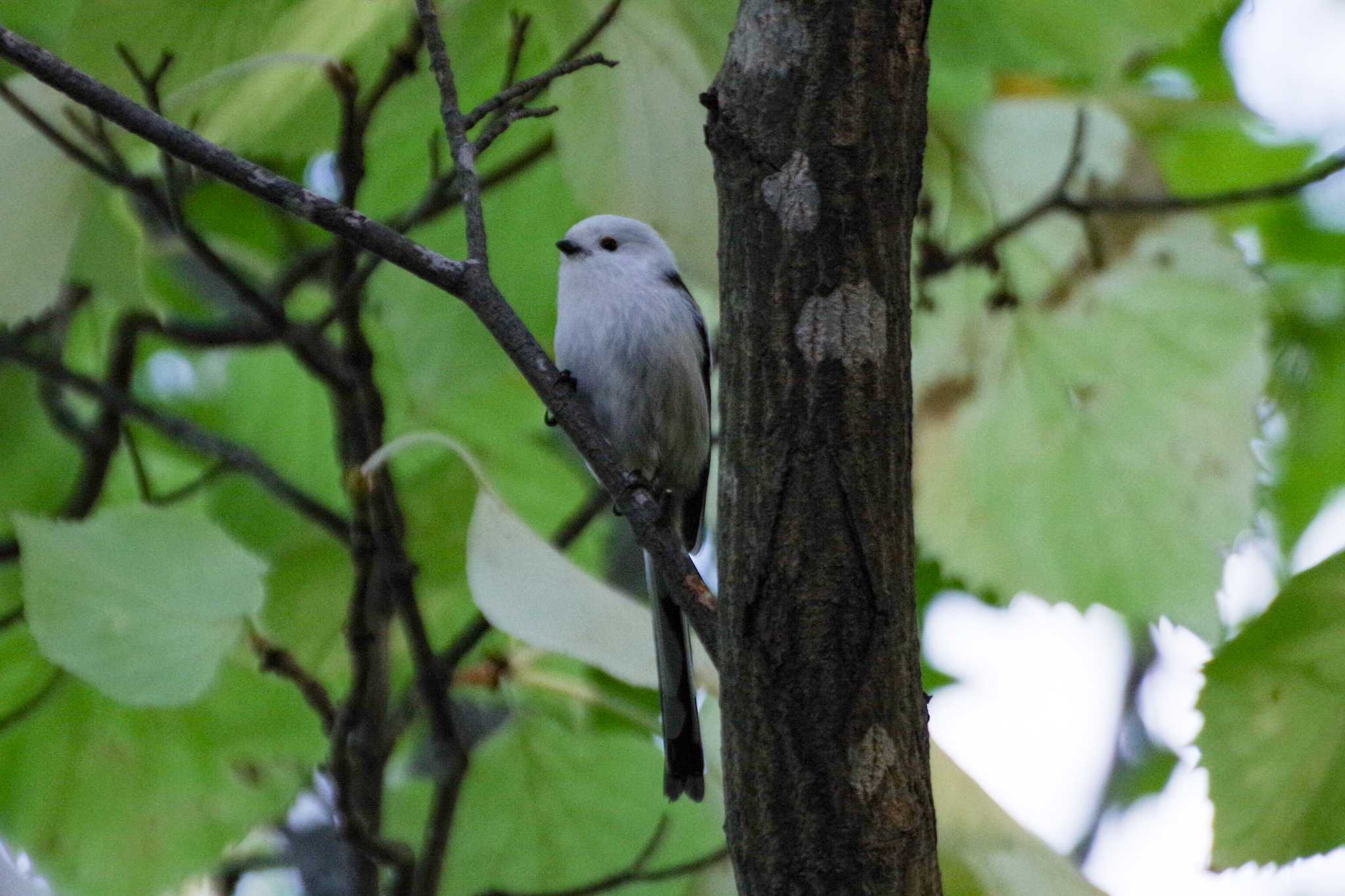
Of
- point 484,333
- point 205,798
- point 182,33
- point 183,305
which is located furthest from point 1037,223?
point 183,305

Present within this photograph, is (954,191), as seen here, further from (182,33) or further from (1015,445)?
(182,33)

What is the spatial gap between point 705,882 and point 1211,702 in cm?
70

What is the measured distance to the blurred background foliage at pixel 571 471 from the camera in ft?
4.34

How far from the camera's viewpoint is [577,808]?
1912 mm

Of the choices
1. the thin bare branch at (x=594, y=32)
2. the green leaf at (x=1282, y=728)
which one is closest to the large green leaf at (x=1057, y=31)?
the thin bare branch at (x=594, y=32)

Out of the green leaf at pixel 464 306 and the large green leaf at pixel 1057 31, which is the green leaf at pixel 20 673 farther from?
the large green leaf at pixel 1057 31

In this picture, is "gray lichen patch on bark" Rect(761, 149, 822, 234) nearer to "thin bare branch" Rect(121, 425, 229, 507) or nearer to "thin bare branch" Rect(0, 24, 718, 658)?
"thin bare branch" Rect(0, 24, 718, 658)

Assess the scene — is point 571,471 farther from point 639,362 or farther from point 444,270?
point 444,270

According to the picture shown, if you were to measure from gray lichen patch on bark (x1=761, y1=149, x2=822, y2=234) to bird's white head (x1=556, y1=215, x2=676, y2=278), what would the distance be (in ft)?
4.53

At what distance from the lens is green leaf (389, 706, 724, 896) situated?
1865 mm

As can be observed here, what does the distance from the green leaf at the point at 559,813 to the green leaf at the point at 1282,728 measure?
0.72 m

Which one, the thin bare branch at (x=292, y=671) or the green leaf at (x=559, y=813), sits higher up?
the thin bare branch at (x=292, y=671)

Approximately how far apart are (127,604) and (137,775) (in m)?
0.73

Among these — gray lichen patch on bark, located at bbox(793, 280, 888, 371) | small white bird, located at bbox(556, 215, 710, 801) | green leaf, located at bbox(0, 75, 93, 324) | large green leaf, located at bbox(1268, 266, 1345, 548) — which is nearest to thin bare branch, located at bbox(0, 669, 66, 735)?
green leaf, located at bbox(0, 75, 93, 324)
